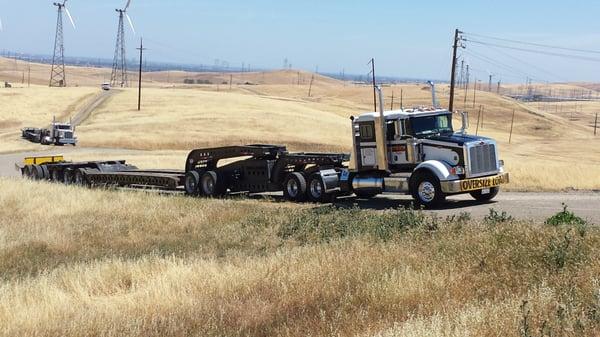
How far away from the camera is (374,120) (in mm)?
20828

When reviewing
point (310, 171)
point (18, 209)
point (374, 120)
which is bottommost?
point (18, 209)

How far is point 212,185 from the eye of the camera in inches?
971

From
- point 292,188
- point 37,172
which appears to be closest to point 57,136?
point 37,172

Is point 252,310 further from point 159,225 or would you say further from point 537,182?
point 537,182

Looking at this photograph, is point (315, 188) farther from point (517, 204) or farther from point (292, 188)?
point (517, 204)

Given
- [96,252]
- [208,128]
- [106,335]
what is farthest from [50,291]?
[208,128]

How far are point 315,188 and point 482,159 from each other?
5178 millimetres

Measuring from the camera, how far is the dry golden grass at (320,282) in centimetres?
750

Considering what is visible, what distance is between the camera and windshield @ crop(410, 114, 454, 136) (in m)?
20.5

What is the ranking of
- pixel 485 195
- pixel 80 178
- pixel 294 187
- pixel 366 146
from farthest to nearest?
pixel 80 178 → pixel 294 187 → pixel 366 146 → pixel 485 195

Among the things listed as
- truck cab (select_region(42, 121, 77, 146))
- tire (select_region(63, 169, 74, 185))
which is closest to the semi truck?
tire (select_region(63, 169, 74, 185))

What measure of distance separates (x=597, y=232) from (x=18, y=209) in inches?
656

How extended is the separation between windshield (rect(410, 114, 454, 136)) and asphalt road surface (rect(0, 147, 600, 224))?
2.14 meters

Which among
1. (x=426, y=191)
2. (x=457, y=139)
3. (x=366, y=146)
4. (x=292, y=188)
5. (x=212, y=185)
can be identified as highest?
(x=457, y=139)
